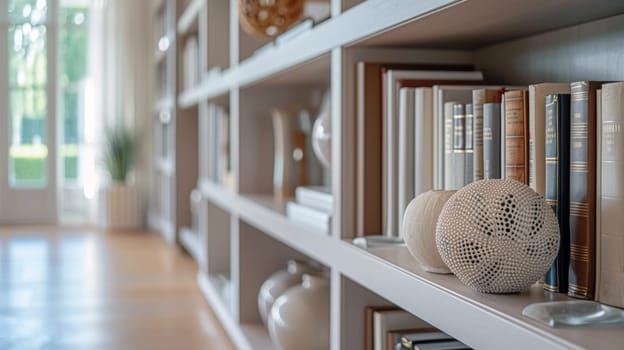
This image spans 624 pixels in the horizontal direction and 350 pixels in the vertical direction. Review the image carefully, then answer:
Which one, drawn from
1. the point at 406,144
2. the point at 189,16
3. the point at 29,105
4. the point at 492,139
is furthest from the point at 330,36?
the point at 29,105

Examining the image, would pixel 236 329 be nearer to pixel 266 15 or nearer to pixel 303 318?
pixel 303 318

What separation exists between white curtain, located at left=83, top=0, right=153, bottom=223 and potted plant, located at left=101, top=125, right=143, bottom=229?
0.32 feet

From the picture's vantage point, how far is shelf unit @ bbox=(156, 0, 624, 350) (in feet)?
3.20

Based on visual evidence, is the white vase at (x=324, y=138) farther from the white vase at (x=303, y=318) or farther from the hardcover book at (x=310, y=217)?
the white vase at (x=303, y=318)

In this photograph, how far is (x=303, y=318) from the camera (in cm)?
196

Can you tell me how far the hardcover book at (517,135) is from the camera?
1.08m

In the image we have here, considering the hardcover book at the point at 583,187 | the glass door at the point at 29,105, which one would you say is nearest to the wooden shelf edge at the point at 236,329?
the hardcover book at the point at 583,187

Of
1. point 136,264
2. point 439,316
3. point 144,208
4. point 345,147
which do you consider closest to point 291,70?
point 345,147

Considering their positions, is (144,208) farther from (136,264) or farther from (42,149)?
(136,264)

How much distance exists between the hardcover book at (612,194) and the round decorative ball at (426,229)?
0.26m

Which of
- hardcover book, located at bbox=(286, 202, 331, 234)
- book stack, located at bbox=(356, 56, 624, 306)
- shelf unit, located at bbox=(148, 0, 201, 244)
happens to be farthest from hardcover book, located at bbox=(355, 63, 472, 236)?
shelf unit, located at bbox=(148, 0, 201, 244)

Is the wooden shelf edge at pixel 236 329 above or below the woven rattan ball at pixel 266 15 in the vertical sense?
below

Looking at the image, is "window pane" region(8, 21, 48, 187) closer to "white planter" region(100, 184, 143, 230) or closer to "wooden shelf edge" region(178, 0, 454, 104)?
"white planter" region(100, 184, 143, 230)

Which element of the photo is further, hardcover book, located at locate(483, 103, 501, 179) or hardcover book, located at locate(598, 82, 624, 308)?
hardcover book, located at locate(483, 103, 501, 179)
